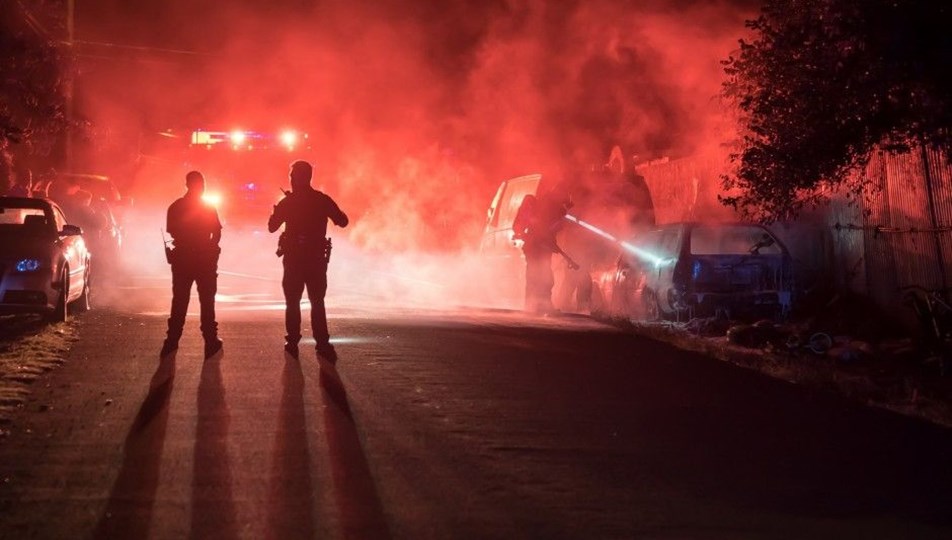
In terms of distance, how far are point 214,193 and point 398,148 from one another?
17.1 ft

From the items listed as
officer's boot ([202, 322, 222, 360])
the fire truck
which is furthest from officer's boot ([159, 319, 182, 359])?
the fire truck

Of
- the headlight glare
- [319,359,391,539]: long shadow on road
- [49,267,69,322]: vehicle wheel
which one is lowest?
[319,359,391,539]: long shadow on road

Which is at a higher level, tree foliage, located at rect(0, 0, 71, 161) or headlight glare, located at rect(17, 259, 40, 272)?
tree foliage, located at rect(0, 0, 71, 161)

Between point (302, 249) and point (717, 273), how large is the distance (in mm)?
5914

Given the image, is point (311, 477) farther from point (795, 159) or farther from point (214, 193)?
point (214, 193)

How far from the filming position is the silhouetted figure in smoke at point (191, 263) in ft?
36.4

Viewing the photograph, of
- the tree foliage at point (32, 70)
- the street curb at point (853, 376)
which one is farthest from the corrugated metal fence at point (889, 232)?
the tree foliage at point (32, 70)

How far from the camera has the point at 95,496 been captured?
587 centimetres

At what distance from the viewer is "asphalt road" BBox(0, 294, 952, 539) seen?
5578 millimetres

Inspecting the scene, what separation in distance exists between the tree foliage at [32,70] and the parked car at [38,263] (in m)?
1.14

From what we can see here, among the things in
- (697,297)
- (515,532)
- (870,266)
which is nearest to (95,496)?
(515,532)

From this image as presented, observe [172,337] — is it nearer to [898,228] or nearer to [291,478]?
[291,478]

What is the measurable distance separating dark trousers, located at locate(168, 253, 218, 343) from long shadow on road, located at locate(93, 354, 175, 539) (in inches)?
84.1

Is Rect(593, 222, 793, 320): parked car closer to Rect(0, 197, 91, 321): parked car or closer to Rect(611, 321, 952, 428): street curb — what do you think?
Rect(611, 321, 952, 428): street curb
